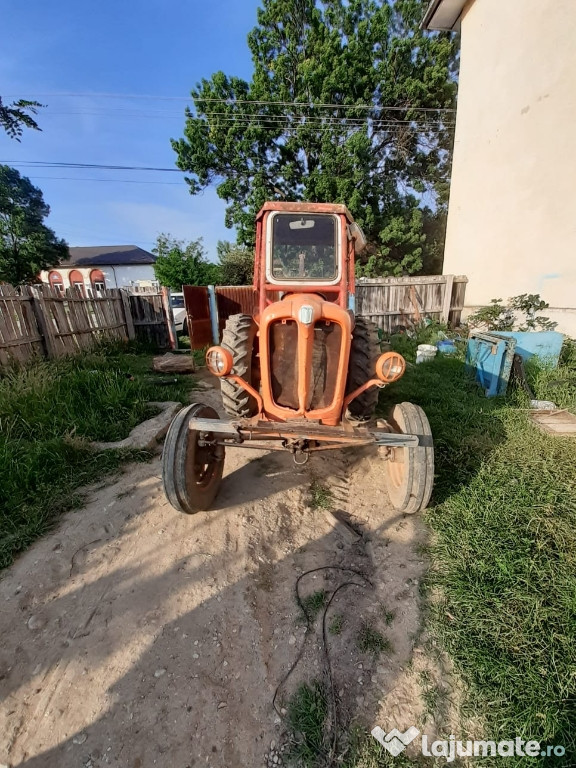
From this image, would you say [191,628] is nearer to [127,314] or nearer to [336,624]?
[336,624]

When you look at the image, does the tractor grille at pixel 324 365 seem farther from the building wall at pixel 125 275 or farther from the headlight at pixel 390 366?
the building wall at pixel 125 275

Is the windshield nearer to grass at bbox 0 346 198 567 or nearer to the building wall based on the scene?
grass at bbox 0 346 198 567


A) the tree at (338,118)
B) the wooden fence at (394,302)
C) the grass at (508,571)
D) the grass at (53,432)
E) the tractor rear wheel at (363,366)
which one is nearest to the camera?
the grass at (508,571)

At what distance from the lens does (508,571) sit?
7.09ft

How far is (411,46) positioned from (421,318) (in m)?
11.1

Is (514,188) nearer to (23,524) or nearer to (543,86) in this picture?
(543,86)

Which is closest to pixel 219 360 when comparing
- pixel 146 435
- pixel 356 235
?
pixel 146 435

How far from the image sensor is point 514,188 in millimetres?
7457

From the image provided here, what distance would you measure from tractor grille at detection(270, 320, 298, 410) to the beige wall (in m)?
6.84

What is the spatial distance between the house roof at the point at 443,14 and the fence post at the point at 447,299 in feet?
21.9

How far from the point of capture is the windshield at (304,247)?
10.8 feet

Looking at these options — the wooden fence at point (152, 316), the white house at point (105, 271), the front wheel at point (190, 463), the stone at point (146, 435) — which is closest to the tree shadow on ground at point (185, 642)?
the front wheel at point (190, 463)

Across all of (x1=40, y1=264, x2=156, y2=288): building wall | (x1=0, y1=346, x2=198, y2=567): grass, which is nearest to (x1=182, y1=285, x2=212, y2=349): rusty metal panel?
(x1=0, y1=346, x2=198, y2=567): grass

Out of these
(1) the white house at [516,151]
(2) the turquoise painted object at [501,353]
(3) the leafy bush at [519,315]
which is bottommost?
(2) the turquoise painted object at [501,353]
